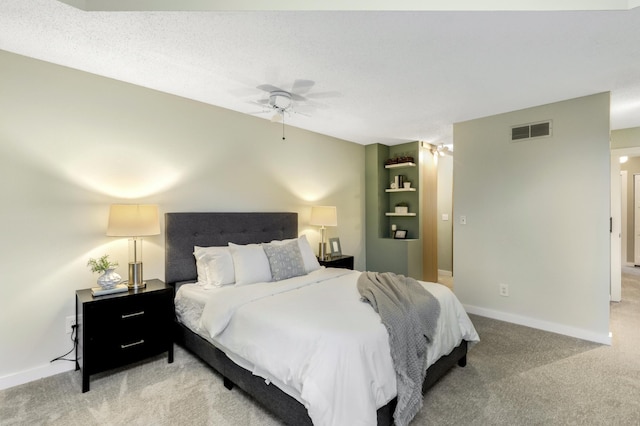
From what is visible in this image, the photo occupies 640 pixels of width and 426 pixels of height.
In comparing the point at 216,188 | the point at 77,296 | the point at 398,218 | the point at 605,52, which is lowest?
the point at 77,296

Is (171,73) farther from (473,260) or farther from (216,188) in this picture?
(473,260)

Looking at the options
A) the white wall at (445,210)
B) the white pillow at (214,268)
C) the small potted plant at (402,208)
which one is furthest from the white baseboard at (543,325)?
the white pillow at (214,268)

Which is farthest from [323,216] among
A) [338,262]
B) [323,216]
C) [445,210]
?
[445,210]

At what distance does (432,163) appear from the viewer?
5430 millimetres

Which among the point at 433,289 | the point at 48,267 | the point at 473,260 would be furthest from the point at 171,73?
the point at 473,260

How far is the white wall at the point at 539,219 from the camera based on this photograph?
3.07m

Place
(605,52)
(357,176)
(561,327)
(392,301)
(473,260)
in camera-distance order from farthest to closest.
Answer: (357,176)
(473,260)
(561,327)
(605,52)
(392,301)

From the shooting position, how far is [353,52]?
221 cm

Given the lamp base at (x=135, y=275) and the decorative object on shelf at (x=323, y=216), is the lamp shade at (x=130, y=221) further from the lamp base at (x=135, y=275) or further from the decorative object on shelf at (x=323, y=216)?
the decorative object on shelf at (x=323, y=216)

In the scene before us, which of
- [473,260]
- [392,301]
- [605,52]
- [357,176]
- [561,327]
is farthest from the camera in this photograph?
[357,176]

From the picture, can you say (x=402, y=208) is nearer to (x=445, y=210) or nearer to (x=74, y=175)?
(x=445, y=210)

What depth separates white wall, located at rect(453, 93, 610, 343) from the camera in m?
3.07

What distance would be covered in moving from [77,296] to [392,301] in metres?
2.45

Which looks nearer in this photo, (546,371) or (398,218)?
(546,371)
